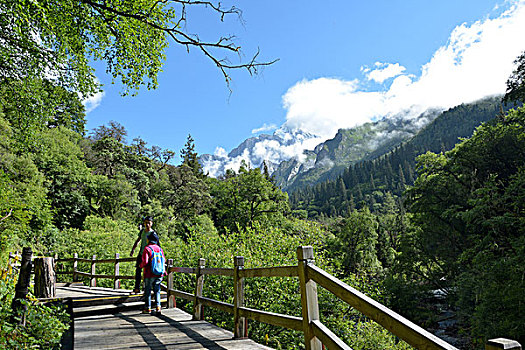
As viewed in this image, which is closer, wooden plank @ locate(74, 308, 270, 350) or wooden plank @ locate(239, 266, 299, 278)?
wooden plank @ locate(239, 266, 299, 278)

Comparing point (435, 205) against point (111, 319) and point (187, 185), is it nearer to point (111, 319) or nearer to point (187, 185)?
point (187, 185)

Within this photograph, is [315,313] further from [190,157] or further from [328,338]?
[190,157]

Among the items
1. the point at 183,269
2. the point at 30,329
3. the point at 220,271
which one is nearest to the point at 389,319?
the point at 220,271

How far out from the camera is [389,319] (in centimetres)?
191

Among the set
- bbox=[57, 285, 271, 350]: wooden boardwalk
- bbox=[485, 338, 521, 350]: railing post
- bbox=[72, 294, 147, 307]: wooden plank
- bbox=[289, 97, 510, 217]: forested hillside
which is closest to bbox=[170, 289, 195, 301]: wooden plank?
bbox=[57, 285, 271, 350]: wooden boardwalk

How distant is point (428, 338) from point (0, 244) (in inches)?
668

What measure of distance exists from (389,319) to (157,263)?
5442mm

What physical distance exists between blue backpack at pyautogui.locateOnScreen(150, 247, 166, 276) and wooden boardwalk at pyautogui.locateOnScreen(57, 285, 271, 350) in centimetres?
83

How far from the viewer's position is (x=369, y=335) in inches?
694

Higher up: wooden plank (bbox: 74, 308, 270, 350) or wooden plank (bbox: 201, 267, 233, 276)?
wooden plank (bbox: 201, 267, 233, 276)

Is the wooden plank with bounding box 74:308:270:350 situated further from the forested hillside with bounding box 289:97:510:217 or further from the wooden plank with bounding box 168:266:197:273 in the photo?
the forested hillside with bounding box 289:97:510:217

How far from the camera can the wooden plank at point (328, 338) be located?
2424 millimetres

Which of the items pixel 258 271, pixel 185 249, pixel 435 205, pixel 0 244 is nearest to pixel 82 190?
pixel 0 244

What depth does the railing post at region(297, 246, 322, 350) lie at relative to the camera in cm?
298
